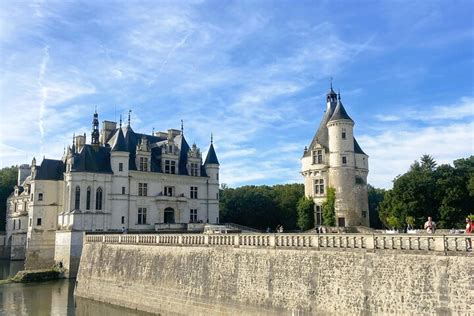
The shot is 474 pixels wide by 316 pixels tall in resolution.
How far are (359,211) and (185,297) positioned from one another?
19.8 meters

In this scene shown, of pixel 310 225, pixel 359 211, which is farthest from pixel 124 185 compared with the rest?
pixel 359 211

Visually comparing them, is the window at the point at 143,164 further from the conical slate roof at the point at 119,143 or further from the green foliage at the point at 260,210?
the green foliage at the point at 260,210

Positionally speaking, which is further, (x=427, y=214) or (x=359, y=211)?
(x=359, y=211)

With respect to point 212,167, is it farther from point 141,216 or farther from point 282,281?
point 282,281

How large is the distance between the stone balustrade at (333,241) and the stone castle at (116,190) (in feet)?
54.1

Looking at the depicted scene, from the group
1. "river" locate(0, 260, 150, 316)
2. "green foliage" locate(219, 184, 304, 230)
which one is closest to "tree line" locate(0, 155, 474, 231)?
"green foliage" locate(219, 184, 304, 230)

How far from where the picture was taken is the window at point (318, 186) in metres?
38.4

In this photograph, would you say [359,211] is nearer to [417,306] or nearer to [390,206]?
[390,206]

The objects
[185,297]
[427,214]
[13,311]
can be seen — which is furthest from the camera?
[427,214]

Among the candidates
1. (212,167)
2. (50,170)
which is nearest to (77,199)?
(50,170)

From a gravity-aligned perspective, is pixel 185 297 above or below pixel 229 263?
below

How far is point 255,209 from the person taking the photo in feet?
186

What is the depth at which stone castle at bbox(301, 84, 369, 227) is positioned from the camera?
120 feet

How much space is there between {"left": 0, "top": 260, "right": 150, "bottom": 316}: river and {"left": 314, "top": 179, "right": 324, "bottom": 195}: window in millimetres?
19578
